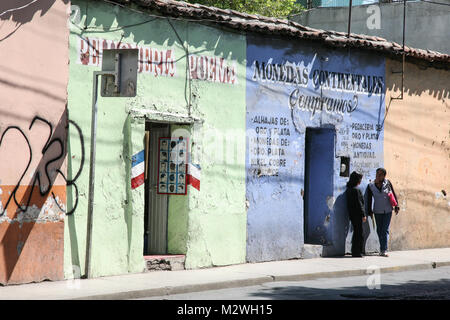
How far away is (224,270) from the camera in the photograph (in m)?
14.1

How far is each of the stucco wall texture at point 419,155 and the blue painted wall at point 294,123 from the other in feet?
1.94

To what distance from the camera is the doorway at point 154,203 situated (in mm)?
14398

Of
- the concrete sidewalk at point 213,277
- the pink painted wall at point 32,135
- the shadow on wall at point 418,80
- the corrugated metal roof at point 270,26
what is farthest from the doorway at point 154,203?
the shadow on wall at point 418,80

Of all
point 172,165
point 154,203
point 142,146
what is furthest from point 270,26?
point 154,203

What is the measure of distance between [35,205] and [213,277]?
2.91 metres

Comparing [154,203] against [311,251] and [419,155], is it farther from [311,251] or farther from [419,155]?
[419,155]

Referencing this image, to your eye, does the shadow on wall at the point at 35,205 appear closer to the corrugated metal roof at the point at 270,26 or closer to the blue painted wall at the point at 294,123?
the corrugated metal roof at the point at 270,26

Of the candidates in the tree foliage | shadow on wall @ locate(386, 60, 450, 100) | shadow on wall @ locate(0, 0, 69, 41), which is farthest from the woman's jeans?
the tree foliage

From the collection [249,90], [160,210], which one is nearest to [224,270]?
[160,210]

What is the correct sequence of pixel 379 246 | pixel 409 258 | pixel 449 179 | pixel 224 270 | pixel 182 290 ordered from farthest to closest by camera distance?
pixel 449 179 → pixel 379 246 → pixel 409 258 → pixel 224 270 → pixel 182 290

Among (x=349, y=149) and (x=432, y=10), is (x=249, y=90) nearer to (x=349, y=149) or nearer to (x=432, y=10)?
(x=349, y=149)

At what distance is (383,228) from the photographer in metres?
17.1

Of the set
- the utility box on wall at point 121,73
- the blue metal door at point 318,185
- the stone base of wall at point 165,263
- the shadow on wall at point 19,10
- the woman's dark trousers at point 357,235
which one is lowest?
the stone base of wall at point 165,263

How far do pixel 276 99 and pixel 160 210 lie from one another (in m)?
3.10
